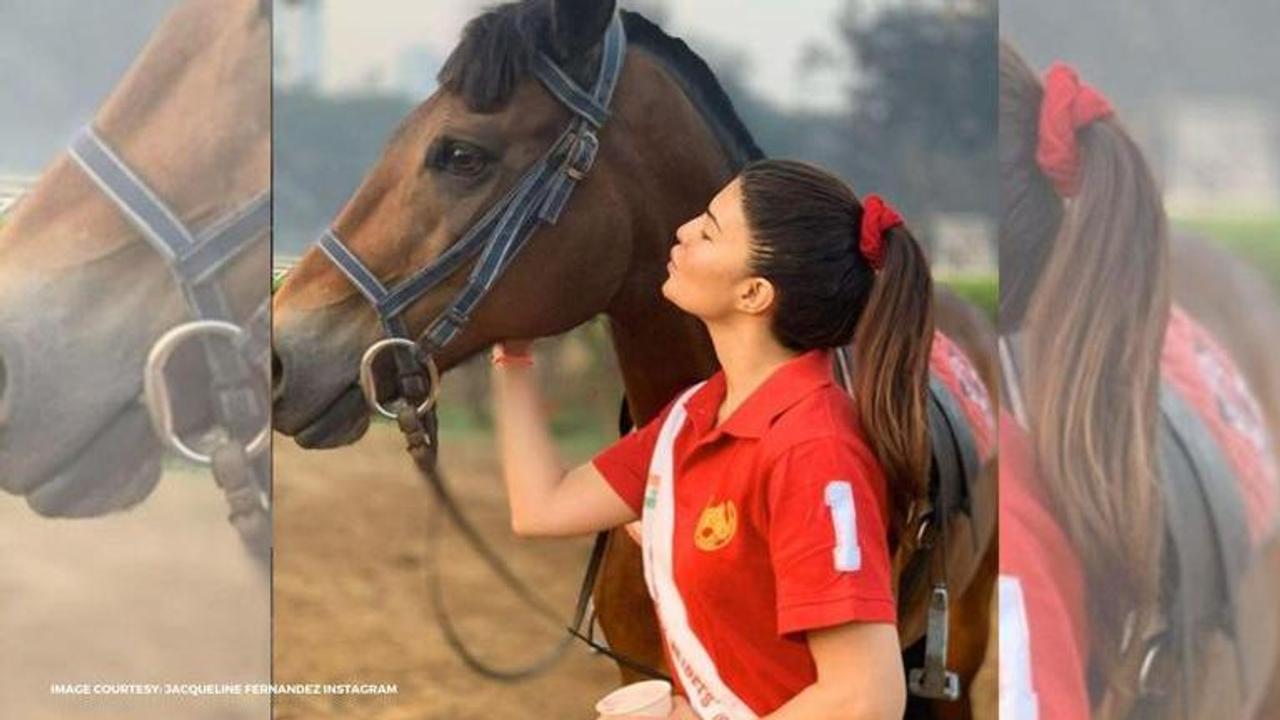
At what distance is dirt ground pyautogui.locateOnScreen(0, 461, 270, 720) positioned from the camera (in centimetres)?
253

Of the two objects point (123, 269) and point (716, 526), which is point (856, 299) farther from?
point (123, 269)

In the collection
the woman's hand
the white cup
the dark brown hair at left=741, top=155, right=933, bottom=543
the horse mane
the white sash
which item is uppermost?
the horse mane

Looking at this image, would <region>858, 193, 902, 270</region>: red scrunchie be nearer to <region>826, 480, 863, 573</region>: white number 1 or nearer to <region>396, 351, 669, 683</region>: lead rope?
<region>826, 480, 863, 573</region>: white number 1

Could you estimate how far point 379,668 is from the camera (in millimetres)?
2568

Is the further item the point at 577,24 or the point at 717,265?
the point at 577,24

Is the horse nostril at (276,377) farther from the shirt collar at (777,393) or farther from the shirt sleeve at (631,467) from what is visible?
the shirt collar at (777,393)

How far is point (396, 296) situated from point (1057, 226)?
3.66 ft

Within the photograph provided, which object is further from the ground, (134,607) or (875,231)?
(875,231)

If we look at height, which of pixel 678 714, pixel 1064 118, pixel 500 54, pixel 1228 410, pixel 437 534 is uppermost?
pixel 500 54

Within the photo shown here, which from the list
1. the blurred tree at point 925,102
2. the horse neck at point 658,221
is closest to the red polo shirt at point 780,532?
the horse neck at point 658,221

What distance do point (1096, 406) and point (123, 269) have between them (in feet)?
5.29

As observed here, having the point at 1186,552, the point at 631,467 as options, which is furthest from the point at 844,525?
the point at 1186,552

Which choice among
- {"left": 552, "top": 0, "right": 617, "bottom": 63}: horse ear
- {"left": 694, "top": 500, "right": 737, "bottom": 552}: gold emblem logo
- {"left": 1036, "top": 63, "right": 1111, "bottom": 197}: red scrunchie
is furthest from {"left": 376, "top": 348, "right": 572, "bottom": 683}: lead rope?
{"left": 1036, "top": 63, "right": 1111, "bottom": 197}: red scrunchie

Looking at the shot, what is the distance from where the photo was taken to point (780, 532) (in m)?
1.88
